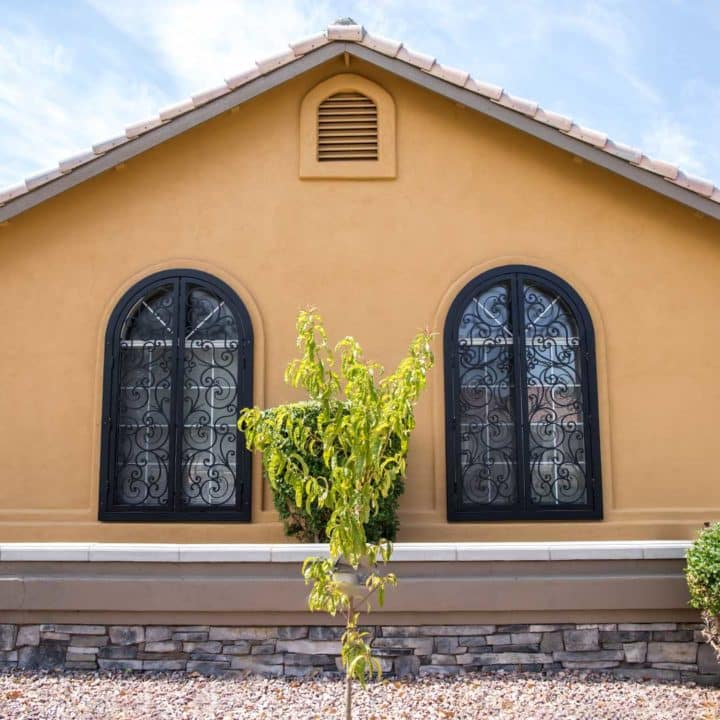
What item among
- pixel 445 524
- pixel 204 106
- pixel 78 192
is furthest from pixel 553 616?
pixel 78 192

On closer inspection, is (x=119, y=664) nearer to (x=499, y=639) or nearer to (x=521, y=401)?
(x=499, y=639)

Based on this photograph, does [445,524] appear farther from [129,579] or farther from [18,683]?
[18,683]

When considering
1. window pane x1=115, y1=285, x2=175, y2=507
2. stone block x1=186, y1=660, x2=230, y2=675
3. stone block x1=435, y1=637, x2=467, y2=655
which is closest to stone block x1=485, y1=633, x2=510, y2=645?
stone block x1=435, y1=637, x2=467, y2=655

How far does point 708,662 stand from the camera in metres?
5.35

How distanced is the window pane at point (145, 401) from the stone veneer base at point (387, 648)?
202 cm

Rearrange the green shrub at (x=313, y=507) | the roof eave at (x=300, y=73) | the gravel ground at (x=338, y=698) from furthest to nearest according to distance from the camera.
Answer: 1. the roof eave at (x=300, y=73)
2. the green shrub at (x=313, y=507)
3. the gravel ground at (x=338, y=698)

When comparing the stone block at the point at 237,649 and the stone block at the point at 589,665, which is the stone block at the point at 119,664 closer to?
the stone block at the point at 237,649

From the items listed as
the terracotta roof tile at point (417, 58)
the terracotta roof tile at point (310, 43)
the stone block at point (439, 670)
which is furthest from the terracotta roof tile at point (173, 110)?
the stone block at point (439, 670)

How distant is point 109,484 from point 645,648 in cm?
475

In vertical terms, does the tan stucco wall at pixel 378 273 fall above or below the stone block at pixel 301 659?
above

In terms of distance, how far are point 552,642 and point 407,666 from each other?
3.30ft

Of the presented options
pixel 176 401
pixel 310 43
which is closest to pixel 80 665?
pixel 176 401

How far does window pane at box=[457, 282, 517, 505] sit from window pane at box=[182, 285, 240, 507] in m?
2.16

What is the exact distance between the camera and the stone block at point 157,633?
541 cm
